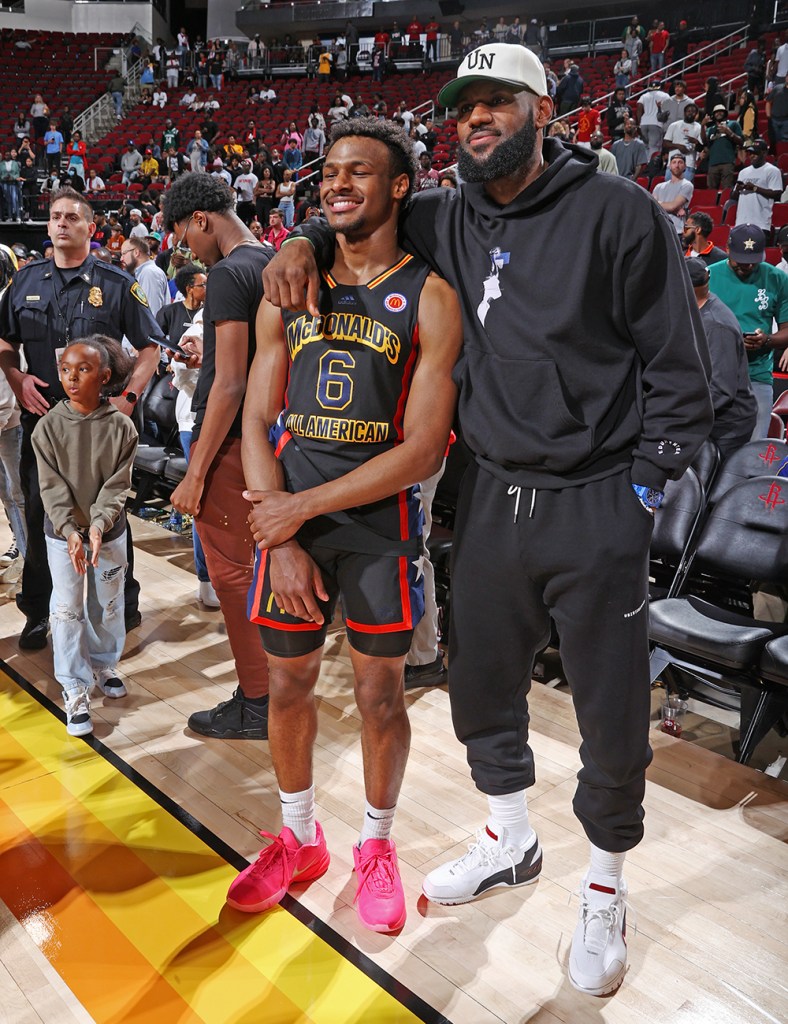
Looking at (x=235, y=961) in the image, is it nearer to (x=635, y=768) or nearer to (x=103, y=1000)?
(x=103, y=1000)

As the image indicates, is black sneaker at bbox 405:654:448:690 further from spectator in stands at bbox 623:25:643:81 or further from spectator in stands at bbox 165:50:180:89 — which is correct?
spectator in stands at bbox 165:50:180:89

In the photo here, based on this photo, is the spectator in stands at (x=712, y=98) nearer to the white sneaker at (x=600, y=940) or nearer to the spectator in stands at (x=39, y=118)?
the white sneaker at (x=600, y=940)

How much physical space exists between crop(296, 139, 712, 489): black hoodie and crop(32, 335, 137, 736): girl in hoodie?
5.41 feet

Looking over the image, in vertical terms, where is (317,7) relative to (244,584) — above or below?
above

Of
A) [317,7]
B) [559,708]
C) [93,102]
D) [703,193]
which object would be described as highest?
[317,7]

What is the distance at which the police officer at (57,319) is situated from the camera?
351 cm

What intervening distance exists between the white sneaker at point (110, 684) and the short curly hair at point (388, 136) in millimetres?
2183

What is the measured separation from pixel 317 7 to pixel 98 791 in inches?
964

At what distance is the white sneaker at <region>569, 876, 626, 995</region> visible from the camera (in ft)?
6.59

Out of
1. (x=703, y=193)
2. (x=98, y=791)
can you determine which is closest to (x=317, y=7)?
(x=703, y=193)

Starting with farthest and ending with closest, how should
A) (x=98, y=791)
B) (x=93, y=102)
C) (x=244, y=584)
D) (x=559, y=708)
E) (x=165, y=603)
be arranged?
(x=93, y=102)
(x=165, y=603)
(x=559, y=708)
(x=244, y=584)
(x=98, y=791)

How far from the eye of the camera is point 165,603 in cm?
434

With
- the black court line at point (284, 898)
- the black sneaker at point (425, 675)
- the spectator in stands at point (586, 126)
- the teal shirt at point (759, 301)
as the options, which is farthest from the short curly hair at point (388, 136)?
the spectator in stands at point (586, 126)

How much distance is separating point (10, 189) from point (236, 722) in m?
14.8
